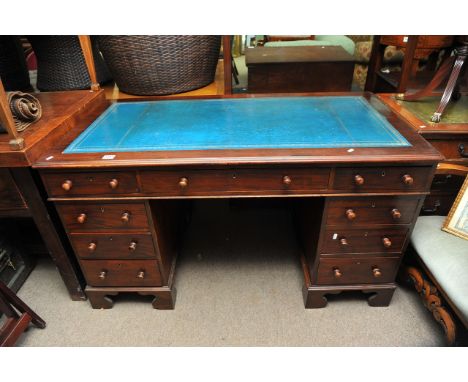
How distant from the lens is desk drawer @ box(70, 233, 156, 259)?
4.05ft

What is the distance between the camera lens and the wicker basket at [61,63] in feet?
4.90

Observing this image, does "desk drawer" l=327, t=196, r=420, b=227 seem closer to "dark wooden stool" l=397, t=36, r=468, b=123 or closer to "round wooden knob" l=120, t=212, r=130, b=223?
"dark wooden stool" l=397, t=36, r=468, b=123

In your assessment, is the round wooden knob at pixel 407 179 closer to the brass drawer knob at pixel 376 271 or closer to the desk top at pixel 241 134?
the desk top at pixel 241 134

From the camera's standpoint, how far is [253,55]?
1769mm

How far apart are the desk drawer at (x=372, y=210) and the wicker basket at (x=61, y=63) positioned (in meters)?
1.42

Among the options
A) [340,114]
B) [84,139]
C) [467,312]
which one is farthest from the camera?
[340,114]

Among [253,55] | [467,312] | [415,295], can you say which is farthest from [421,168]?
[253,55]

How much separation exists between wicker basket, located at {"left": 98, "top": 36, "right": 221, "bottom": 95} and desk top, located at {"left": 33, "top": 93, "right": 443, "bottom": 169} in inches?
4.4

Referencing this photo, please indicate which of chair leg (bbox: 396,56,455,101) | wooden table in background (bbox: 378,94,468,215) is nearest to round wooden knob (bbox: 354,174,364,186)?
wooden table in background (bbox: 378,94,468,215)

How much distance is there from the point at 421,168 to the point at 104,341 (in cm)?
147

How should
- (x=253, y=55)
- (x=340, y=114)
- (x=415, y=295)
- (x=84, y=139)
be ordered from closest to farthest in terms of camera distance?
(x=84, y=139)
(x=340, y=114)
(x=415, y=295)
(x=253, y=55)

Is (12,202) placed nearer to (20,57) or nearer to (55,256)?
(55,256)

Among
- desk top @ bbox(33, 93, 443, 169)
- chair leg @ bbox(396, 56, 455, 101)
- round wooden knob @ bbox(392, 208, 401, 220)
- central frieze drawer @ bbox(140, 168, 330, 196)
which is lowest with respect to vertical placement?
round wooden knob @ bbox(392, 208, 401, 220)

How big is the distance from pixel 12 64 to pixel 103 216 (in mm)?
1052
